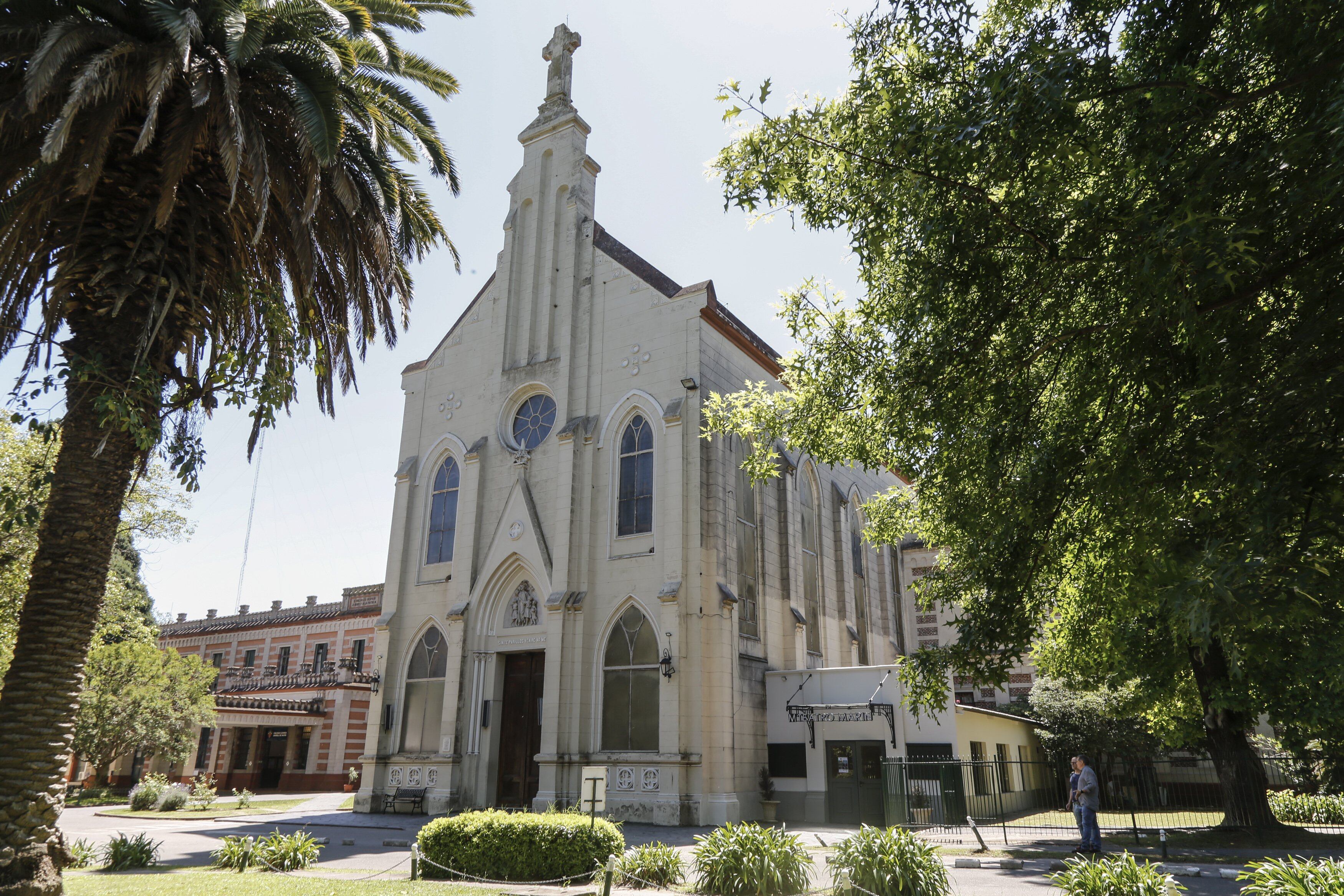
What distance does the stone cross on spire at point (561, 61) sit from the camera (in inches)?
1134

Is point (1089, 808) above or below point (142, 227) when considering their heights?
below

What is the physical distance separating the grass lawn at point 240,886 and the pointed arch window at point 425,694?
12340 mm

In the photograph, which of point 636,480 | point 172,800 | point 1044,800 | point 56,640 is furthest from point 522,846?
point 1044,800

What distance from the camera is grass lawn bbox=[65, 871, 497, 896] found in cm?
1049

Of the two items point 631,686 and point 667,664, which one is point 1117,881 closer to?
point 667,664

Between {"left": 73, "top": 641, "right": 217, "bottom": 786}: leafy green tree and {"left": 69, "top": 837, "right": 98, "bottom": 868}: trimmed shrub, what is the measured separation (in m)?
19.8

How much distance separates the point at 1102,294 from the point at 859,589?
25450 mm

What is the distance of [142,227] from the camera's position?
422 inches

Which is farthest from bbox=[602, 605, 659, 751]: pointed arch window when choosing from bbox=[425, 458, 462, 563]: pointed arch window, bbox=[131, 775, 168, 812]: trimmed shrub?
bbox=[131, 775, 168, 812]: trimmed shrub

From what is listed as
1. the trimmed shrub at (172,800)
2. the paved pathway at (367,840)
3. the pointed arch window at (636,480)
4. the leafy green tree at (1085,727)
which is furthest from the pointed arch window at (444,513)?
the leafy green tree at (1085,727)

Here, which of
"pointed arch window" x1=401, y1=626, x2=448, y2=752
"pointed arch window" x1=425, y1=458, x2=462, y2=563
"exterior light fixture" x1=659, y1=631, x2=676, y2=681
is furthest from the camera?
"pointed arch window" x1=425, y1=458, x2=462, y2=563

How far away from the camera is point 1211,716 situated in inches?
706

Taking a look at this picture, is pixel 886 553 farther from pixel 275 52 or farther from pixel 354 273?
pixel 275 52

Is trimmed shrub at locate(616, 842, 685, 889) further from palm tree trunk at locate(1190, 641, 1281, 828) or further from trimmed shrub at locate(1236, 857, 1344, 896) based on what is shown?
palm tree trunk at locate(1190, 641, 1281, 828)
